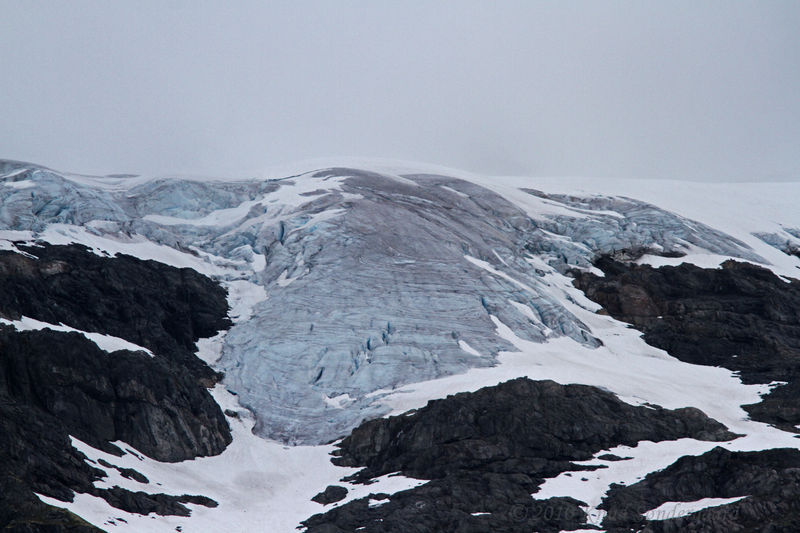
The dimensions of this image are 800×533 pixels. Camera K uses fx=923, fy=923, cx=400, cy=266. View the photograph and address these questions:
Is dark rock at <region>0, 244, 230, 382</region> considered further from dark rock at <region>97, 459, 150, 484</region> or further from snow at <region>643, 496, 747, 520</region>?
snow at <region>643, 496, 747, 520</region>

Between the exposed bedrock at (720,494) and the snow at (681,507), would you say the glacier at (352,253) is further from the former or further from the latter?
the snow at (681,507)

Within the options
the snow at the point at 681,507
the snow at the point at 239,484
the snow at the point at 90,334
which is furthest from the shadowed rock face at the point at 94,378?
the snow at the point at 681,507

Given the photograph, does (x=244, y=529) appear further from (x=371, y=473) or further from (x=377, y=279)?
(x=377, y=279)

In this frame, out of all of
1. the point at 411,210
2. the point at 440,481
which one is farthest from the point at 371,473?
the point at 411,210

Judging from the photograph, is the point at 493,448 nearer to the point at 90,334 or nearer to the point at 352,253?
the point at 90,334

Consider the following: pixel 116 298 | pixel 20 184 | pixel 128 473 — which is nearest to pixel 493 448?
pixel 128 473

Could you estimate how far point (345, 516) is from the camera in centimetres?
5475

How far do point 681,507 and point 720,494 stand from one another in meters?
3.37

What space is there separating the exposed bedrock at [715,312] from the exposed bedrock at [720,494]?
1942cm

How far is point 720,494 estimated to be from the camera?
53.9m

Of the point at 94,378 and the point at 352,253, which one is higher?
the point at 352,253

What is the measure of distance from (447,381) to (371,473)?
12.5 metres

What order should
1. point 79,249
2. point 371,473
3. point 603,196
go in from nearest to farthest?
point 371,473
point 79,249
point 603,196

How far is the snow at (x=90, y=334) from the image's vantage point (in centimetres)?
6381
